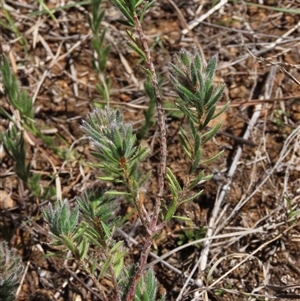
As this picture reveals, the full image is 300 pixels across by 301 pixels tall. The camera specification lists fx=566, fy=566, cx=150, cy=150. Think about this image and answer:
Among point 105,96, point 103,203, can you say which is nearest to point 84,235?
point 103,203

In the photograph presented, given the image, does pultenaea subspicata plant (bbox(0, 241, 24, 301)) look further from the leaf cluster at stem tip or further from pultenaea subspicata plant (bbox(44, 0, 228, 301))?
the leaf cluster at stem tip

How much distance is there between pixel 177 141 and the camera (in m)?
2.45

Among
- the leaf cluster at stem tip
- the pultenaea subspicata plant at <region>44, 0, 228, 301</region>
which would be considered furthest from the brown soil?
the leaf cluster at stem tip

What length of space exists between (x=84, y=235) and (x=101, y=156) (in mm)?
250

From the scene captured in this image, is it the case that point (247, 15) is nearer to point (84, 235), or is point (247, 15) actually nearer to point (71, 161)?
point (71, 161)

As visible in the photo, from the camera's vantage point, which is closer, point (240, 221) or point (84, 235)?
point (84, 235)

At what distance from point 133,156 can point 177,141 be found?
39.8 inches

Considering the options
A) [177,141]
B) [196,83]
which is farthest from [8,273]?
[177,141]

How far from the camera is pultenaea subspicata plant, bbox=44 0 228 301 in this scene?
4.44 feet

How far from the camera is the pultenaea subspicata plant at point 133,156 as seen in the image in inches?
53.3

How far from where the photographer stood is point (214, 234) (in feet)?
6.89

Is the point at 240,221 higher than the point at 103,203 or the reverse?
the reverse

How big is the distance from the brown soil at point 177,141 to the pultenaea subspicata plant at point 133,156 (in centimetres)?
43

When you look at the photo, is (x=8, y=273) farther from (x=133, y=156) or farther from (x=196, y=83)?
(x=196, y=83)
